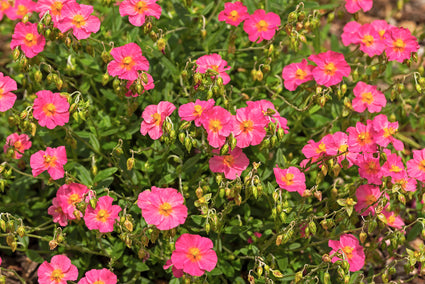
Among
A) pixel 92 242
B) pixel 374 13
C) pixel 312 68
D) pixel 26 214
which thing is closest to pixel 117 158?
pixel 92 242

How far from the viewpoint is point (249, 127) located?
366 centimetres

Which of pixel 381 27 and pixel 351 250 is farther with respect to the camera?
pixel 381 27

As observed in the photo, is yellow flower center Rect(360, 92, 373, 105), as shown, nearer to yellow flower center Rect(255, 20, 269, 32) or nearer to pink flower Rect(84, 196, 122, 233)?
yellow flower center Rect(255, 20, 269, 32)

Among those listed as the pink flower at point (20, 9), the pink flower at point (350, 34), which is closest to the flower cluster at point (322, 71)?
the pink flower at point (350, 34)

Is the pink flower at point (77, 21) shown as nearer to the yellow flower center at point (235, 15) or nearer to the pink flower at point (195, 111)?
the pink flower at point (195, 111)

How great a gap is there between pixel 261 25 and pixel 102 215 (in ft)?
6.28

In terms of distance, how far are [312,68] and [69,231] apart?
231cm

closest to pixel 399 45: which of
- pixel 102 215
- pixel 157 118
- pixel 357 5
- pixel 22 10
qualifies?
pixel 357 5

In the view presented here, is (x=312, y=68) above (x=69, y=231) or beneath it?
above

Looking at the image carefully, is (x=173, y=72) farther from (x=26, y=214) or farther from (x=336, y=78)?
(x=26, y=214)

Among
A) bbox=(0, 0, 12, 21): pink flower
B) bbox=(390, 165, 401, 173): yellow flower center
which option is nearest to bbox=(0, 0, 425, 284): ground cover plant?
bbox=(390, 165, 401, 173): yellow flower center

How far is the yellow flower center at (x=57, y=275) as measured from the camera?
145 inches

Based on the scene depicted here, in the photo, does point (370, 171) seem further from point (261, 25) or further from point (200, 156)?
point (261, 25)

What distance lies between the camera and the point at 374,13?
7.30 metres
